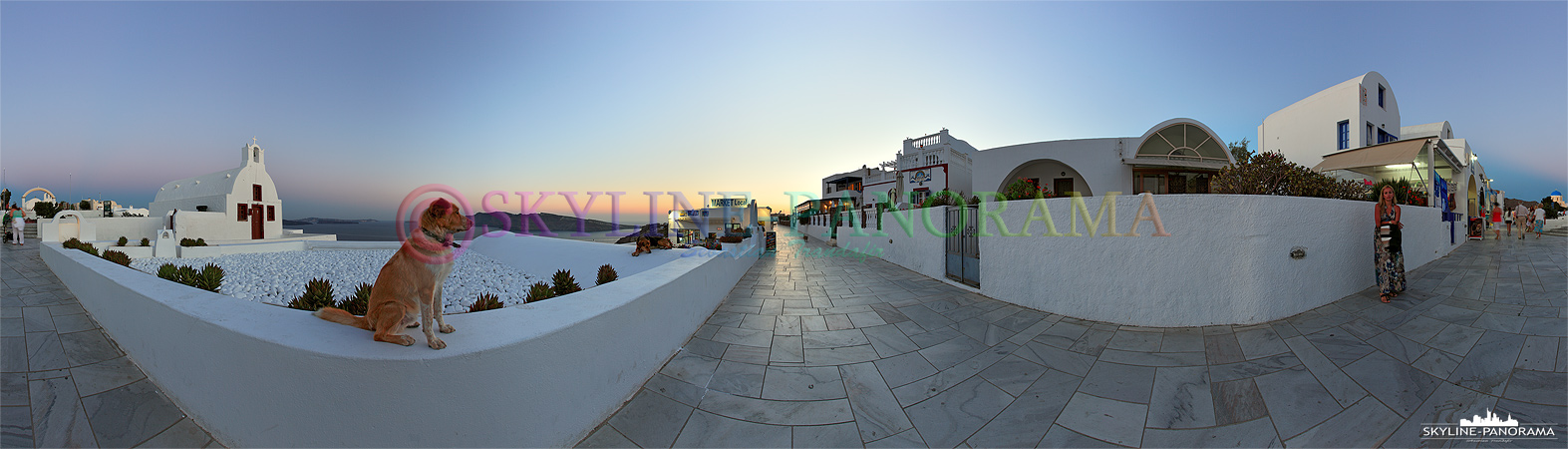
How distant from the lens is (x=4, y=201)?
20391 millimetres

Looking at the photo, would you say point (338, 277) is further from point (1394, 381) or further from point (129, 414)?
point (1394, 381)

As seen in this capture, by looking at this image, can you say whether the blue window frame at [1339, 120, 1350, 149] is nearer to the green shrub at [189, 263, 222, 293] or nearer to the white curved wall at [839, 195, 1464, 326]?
the white curved wall at [839, 195, 1464, 326]

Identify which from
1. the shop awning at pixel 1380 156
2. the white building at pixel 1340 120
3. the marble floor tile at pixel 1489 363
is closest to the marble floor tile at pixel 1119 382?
the marble floor tile at pixel 1489 363

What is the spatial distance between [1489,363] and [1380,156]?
10.9 metres

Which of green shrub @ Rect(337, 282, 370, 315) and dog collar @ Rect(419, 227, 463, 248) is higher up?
dog collar @ Rect(419, 227, 463, 248)

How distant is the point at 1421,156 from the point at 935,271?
14583 mm

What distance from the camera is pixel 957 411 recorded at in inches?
111

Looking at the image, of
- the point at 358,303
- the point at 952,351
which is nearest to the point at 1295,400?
the point at 952,351

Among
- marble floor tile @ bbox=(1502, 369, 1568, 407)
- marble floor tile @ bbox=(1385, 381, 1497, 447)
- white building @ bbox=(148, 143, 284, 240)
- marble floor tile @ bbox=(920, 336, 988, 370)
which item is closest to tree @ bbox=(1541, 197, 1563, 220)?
marble floor tile @ bbox=(1502, 369, 1568, 407)

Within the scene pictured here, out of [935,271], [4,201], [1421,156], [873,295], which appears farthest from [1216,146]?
[4,201]

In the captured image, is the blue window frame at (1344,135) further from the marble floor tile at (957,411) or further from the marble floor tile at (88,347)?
the marble floor tile at (88,347)

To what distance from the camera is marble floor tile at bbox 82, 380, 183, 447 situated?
2361mm

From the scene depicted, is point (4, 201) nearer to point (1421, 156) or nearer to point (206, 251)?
point (206, 251)

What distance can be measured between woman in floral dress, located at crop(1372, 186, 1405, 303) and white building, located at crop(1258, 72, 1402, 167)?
13796mm
